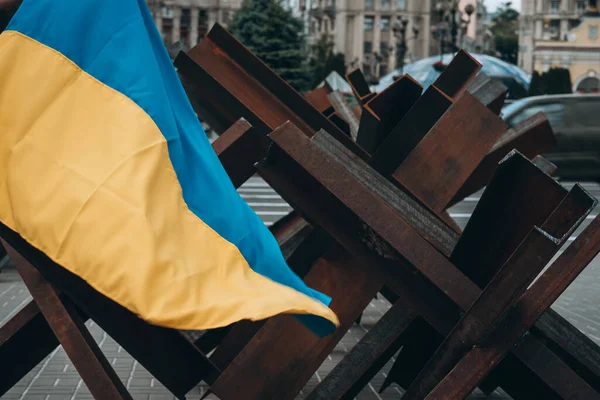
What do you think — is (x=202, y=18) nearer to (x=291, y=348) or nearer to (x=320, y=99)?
(x=320, y=99)

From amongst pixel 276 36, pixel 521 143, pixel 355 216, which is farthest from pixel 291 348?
pixel 276 36

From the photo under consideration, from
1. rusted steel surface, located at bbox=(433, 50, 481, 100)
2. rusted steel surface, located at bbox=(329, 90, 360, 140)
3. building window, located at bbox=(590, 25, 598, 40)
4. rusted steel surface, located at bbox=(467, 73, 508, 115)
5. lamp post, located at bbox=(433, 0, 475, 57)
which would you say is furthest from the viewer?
building window, located at bbox=(590, 25, 598, 40)

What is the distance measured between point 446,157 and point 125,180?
1.54m

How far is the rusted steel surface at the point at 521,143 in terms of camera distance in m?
5.45

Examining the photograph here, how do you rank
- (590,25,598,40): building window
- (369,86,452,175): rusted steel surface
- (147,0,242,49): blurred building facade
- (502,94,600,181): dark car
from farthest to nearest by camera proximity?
(147,0,242,49): blurred building facade → (590,25,598,40): building window → (502,94,600,181): dark car → (369,86,452,175): rusted steel surface

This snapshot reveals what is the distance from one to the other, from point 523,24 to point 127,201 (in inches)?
4750

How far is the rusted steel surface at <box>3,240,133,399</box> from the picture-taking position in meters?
3.54

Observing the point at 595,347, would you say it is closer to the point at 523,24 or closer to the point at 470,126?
the point at 470,126

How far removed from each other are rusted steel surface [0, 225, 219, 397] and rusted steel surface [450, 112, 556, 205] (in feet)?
6.67

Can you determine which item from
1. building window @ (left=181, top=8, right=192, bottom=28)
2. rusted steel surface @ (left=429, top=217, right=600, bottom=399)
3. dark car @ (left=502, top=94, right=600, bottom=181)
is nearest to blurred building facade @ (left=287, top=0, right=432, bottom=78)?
building window @ (left=181, top=8, right=192, bottom=28)

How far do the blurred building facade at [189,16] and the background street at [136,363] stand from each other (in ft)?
323

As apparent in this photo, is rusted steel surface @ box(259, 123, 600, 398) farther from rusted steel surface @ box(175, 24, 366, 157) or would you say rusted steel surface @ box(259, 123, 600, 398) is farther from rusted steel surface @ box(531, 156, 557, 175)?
rusted steel surface @ box(531, 156, 557, 175)

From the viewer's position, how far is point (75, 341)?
11.7 feet

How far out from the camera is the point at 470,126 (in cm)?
444
